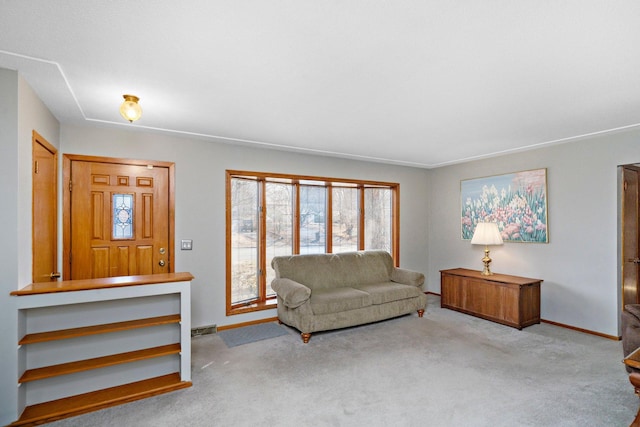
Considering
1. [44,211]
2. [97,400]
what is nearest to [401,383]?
[97,400]

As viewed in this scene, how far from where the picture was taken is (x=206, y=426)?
2.21m

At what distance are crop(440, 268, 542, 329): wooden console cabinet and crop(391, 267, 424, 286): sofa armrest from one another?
1.97ft

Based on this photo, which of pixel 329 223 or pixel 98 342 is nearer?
pixel 98 342

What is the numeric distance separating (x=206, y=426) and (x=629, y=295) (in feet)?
15.2

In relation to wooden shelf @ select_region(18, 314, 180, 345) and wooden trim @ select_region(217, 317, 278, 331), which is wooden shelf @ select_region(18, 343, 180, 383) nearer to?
wooden shelf @ select_region(18, 314, 180, 345)

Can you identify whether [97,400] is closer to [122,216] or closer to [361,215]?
[122,216]

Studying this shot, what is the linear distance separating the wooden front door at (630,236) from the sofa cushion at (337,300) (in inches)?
116

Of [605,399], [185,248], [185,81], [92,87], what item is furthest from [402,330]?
[92,87]

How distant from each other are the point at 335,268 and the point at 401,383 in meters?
2.10

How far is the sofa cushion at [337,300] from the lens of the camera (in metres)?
3.85

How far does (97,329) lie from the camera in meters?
2.50

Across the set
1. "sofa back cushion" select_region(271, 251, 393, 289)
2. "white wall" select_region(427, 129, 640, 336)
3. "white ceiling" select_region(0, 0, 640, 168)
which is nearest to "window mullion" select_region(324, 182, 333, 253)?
"sofa back cushion" select_region(271, 251, 393, 289)

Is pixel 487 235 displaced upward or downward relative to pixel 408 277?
upward

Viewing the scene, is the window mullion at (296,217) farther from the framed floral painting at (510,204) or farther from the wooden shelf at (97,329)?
the framed floral painting at (510,204)
